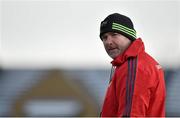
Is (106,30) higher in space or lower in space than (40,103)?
higher

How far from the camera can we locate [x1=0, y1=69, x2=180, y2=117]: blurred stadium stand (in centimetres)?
944

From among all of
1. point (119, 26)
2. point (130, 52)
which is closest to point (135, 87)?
point (130, 52)

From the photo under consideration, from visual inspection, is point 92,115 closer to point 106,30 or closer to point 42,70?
point 42,70

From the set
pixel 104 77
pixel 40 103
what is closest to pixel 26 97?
pixel 40 103

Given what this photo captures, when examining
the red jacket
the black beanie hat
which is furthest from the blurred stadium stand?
the red jacket

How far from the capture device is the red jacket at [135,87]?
3.47 metres

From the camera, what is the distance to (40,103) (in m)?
9.92

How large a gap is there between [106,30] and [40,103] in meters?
6.29

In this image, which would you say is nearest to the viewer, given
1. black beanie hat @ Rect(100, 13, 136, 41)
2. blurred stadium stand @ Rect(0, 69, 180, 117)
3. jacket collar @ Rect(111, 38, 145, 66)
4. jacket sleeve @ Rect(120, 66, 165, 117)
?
jacket sleeve @ Rect(120, 66, 165, 117)

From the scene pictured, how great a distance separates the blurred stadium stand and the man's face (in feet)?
17.6

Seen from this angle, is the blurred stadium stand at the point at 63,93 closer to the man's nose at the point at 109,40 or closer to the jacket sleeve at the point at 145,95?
the man's nose at the point at 109,40

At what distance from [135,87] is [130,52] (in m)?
0.23

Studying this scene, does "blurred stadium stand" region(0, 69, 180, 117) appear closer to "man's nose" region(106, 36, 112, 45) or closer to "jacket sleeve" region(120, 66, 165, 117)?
"man's nose" region(106, 36, 112, 45)

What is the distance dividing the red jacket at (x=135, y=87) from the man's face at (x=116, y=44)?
0.05m
